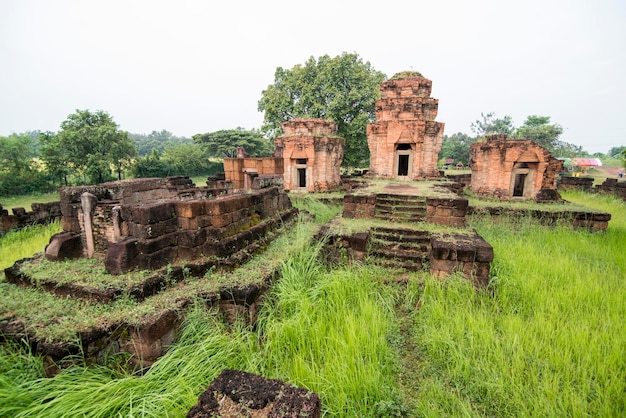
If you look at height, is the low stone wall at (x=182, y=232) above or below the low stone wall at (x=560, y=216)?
above

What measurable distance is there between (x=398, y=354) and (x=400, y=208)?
14.7 feet

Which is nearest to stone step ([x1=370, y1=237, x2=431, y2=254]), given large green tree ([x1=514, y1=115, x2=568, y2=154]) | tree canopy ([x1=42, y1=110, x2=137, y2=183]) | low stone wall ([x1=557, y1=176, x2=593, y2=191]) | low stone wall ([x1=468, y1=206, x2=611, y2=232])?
low stone wall ([x1=468, y1=206, x2=611, y2=232])

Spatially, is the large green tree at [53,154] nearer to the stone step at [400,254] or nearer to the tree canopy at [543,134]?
the stone step at [400,254]

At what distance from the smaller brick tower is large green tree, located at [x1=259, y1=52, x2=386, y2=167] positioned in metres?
3.08

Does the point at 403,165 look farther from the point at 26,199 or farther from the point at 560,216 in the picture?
the point at 26,199

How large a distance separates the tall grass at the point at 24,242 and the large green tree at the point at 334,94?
12900 mm

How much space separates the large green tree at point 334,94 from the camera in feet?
53.1

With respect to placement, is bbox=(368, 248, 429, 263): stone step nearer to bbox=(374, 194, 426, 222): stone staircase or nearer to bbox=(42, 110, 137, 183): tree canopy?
bbox=(374, 194, 426, 222): stone staircase

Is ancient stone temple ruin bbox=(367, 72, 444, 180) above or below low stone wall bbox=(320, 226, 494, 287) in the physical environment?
above

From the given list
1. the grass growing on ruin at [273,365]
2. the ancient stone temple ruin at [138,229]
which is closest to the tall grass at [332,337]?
the grass growing on ruin at [273,365]

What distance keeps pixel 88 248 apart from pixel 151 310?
2.05 m

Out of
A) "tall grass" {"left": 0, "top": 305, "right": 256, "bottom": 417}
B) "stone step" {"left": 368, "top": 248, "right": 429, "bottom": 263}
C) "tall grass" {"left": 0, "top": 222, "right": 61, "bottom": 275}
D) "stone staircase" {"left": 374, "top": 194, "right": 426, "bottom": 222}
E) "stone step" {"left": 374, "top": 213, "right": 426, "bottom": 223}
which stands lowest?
"tall grass" {"left": 0, "top": 222, "right": 61, "bottom": 275}

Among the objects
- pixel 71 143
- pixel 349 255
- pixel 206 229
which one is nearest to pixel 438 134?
pixel 349 255

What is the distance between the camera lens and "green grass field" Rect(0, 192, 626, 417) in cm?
233
